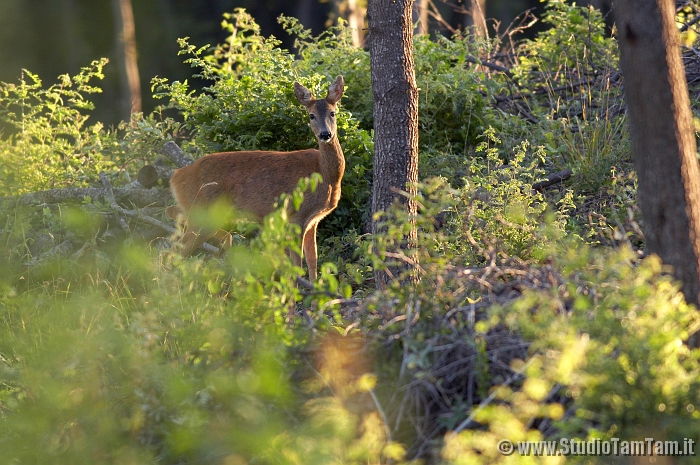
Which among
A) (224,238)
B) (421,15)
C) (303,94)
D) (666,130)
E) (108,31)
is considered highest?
(108,31)

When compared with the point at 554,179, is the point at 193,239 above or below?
below

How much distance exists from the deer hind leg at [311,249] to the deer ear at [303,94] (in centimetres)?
109

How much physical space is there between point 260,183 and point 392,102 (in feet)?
7.03

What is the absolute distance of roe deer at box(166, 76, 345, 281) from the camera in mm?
7457

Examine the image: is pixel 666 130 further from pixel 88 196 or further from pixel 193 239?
pixel 88 196

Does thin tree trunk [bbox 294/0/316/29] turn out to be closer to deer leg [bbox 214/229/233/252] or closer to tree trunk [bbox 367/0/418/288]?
deer leg [bbox 214/229/233/252]

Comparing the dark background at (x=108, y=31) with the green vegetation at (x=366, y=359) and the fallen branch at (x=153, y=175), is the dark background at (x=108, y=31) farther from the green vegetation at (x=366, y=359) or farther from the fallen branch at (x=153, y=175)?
the green vegetation at (x=366, y=359)

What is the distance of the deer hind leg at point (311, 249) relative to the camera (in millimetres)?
7565

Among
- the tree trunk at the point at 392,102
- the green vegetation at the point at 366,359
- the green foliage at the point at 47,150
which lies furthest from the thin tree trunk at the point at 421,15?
the green vegetation at the point at 366,359

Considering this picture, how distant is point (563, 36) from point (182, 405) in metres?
7.99

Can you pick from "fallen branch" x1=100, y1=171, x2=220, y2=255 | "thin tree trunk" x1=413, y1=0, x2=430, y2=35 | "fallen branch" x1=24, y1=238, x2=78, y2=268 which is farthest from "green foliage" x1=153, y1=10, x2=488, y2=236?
"fallen branch" x1=24, y1=238, x2=78, y2=268

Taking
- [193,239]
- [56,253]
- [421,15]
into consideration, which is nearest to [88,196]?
[56,253]

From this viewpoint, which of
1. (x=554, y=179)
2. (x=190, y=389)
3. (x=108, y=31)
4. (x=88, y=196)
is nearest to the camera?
(x=190, y=389)

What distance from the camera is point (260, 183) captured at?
7605mm
